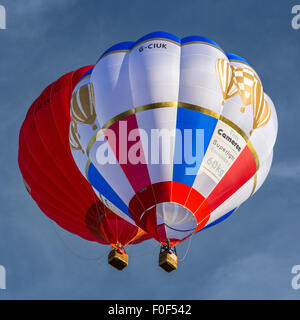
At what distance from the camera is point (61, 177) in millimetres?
22625

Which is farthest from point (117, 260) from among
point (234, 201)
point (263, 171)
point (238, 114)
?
point (238, 114)

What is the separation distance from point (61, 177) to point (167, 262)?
16.9 ft

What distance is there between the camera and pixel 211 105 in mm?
19438

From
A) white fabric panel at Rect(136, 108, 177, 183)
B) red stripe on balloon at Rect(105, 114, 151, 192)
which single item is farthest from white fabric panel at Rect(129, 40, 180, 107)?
red stripe on balloon at Rect(105, 114, 151, 192)

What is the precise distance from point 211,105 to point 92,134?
303 cm

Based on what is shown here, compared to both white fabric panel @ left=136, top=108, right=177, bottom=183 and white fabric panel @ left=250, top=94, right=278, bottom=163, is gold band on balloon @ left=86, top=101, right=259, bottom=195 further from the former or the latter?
white fabric panel @ left=250, top=94, right=278, bottom=163

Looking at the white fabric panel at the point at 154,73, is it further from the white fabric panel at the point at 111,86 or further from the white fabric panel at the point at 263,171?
the white fabric panel at the point at 263,171

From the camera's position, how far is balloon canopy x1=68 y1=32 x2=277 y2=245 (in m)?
19.1

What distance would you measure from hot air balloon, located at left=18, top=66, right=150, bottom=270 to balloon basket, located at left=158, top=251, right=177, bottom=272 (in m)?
2.97

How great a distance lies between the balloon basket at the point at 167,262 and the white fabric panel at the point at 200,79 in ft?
11.8

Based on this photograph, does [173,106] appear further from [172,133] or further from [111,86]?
[111,86]

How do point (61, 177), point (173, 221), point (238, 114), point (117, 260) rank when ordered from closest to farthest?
point (173, 221) → point (238, 114) → point (117, 260) → point (61, 177)

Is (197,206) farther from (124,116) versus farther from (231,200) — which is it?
(124,116)

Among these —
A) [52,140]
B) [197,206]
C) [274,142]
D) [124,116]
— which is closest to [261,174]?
[274,142]
